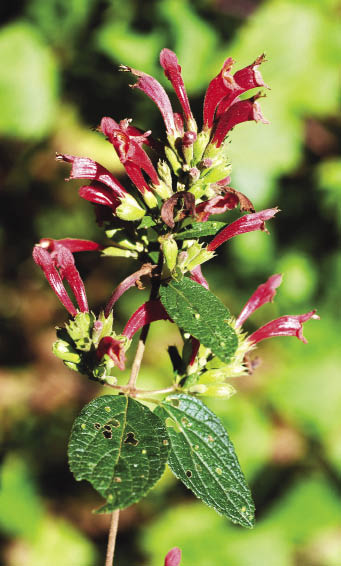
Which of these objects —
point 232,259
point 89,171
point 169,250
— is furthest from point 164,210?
point 232,259

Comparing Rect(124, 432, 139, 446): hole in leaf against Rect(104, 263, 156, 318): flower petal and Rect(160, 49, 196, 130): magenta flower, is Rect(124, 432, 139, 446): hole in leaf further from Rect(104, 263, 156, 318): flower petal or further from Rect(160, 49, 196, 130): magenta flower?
Rect(160, 49, 196, 130): magenta flower

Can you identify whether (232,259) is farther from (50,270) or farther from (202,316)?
(202,316)

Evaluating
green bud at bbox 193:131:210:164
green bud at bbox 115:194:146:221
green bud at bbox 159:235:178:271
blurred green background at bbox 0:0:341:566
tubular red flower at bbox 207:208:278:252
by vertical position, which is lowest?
blurred green background at bbox 0:0:341:566

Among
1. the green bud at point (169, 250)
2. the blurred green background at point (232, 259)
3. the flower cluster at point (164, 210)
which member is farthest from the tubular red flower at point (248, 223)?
the blurred green background at point (232, 259)

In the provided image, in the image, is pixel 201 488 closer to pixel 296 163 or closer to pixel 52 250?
pixel 52 250

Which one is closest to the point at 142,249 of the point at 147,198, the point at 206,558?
the point at 147,198

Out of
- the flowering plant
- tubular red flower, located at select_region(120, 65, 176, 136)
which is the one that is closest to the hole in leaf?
the flowering plant

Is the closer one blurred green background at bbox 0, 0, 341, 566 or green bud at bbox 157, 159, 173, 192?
green bud at bbox 157, 159, 173, 192
